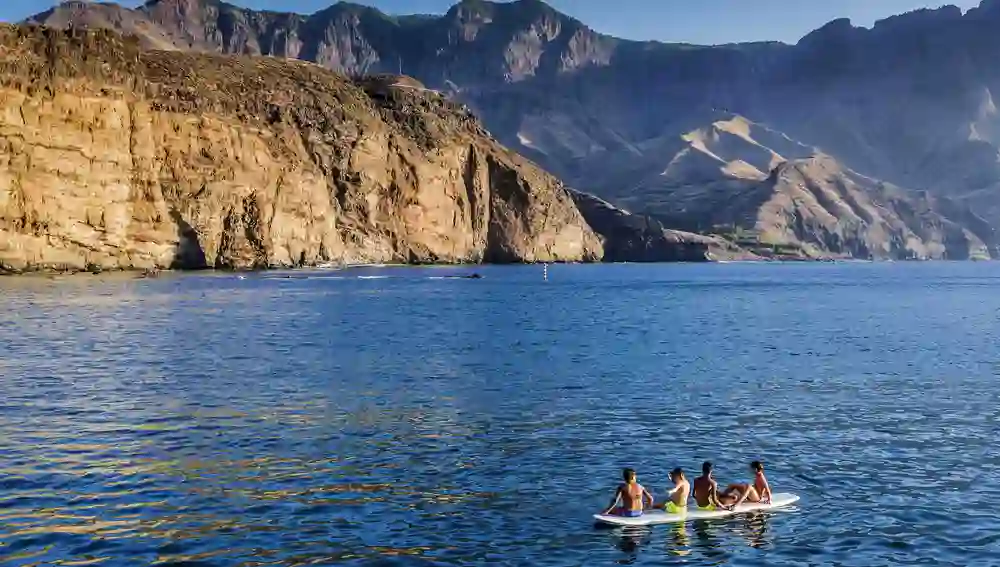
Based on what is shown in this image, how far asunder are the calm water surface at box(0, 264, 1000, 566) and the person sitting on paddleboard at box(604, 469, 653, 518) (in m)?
0.62

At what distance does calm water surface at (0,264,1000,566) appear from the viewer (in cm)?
2498

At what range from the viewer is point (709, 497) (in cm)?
2791

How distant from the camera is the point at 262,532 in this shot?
2533 cm

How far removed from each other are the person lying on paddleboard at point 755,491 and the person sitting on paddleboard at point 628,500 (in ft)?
9.62

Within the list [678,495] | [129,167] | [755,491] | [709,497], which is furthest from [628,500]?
[129,167]

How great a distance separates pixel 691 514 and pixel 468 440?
11648mm

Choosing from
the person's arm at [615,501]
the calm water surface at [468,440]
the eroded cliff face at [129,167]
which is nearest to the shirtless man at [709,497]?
the calm water surface at [468,440]

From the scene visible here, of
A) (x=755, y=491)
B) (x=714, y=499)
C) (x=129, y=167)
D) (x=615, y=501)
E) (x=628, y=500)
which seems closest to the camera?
(x=628, y=500)

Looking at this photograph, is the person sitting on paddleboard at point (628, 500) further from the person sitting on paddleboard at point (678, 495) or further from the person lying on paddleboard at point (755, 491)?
the person lying on paddleboard at point (755, 491)

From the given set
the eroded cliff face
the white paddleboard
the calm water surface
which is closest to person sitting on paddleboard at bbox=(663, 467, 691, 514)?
the white paddleboard

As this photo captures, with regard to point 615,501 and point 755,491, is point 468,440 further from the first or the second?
point 755,491

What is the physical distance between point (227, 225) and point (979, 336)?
133094mm

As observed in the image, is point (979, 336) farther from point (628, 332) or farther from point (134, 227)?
point (134, 227)

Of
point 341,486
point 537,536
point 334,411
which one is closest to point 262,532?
point 341,486
